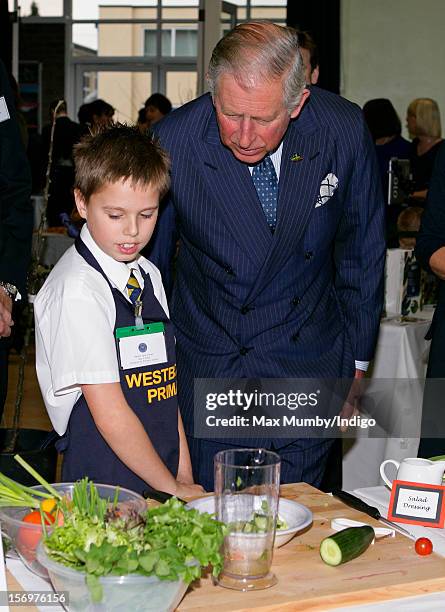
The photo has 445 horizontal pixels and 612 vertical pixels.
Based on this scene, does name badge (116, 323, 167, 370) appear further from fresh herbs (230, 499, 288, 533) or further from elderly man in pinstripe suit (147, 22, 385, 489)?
fresh herbs (230, 499, 288, 533)

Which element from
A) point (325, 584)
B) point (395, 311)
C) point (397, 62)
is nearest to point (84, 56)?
point (397, 62)

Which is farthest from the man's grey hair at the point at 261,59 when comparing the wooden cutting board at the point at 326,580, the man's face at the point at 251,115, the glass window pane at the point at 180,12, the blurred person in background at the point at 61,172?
the glass window pane at the point at 180,12

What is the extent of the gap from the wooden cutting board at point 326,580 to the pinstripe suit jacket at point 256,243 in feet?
2.41

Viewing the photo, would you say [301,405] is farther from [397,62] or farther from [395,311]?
[397,62]

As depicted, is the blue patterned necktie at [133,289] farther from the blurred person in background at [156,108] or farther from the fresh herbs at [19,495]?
the blurred person in background at [156,108]

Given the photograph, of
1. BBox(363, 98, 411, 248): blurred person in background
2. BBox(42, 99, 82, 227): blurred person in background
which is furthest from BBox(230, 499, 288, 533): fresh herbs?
BBox(42, 99, 82, 227): blurred person in background

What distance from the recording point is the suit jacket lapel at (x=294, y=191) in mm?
2129

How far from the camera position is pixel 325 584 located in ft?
4.25

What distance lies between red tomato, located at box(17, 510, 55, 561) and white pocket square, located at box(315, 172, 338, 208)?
112 centimetres

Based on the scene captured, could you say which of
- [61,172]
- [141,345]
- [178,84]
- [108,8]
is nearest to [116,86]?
[178,84]

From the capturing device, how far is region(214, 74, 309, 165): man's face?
73.5 inches

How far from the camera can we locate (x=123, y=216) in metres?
1.80

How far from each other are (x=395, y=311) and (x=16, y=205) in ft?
6.13

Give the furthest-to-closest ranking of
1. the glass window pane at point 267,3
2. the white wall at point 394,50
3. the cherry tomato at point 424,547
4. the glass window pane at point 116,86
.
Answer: the glass window pane at point 116,86 → the glass window pane at point 267,3 → the white wall at point 394,50 → the cherry tomato at point 424,547
